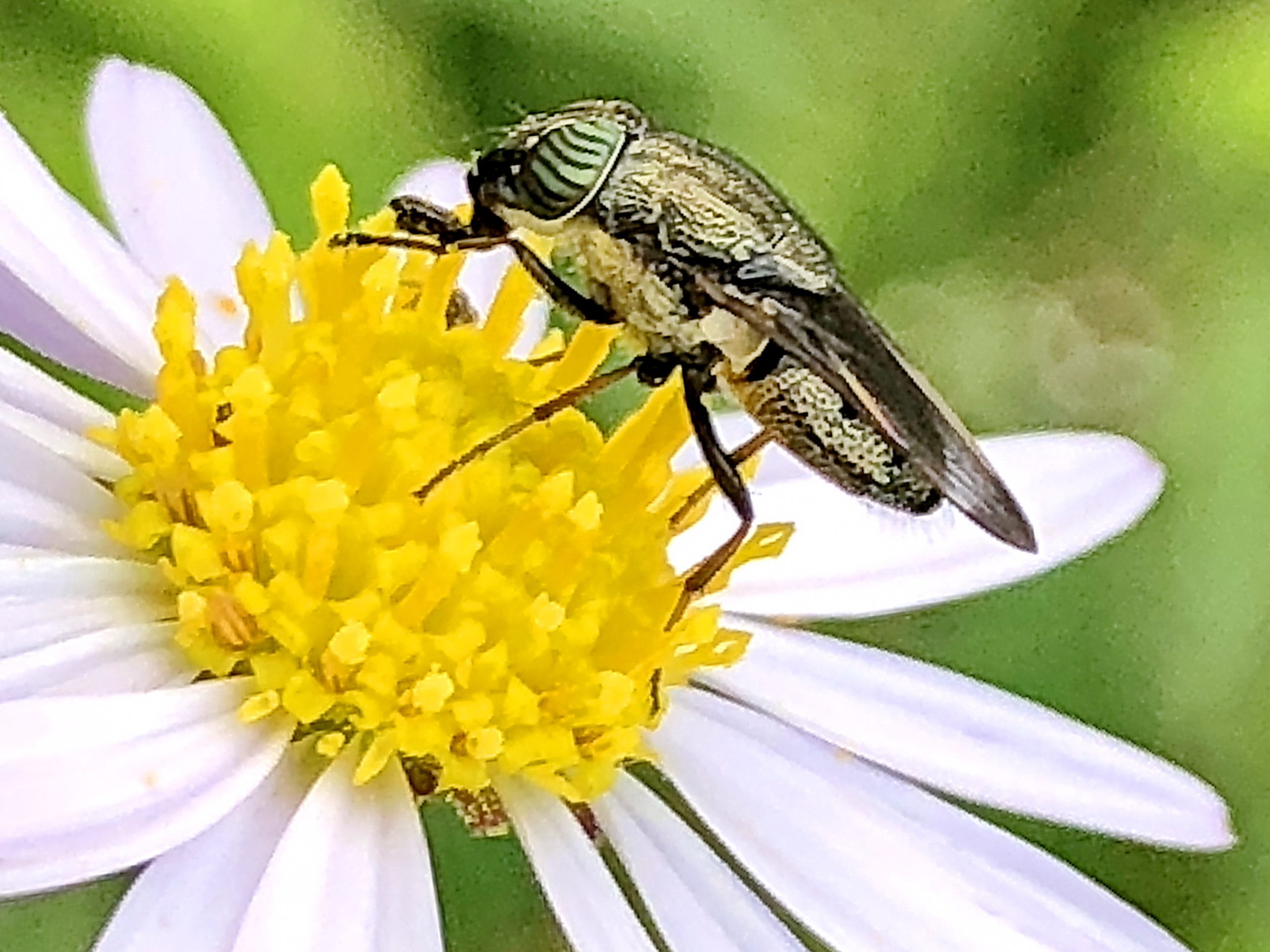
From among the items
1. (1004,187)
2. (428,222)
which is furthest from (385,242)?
(1004,187)

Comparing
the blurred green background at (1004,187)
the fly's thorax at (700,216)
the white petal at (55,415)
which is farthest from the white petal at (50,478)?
A: the blurred green background at (1004,187)

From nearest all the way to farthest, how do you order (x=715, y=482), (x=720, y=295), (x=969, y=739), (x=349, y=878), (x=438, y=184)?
(x=349, y=878) < (x=720, y=295) < (x=715, y=482) < (x=969, y=739) < (x=438, y=184)

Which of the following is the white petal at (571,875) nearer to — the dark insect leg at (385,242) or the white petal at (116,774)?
the white petal at (116,774)

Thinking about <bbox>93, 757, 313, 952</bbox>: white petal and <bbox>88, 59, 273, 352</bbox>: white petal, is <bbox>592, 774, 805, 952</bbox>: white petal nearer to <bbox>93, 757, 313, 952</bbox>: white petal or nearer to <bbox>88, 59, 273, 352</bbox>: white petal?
<bbox>93, 757, 313, 952</bbox>: white petal

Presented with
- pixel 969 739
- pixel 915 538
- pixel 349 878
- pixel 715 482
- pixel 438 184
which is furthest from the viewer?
pixel 438 184

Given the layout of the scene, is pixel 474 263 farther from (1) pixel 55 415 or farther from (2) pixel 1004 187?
(2) pixel 1004 187

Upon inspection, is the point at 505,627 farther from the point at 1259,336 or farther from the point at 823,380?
the point at 1259,336

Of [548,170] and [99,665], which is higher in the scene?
[548,170]

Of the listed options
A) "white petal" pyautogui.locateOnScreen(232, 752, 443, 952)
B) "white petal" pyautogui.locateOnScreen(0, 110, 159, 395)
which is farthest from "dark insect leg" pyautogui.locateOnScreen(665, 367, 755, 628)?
"white petal" pyautogui.locateOnScreen(0, 110, 159, 395)
